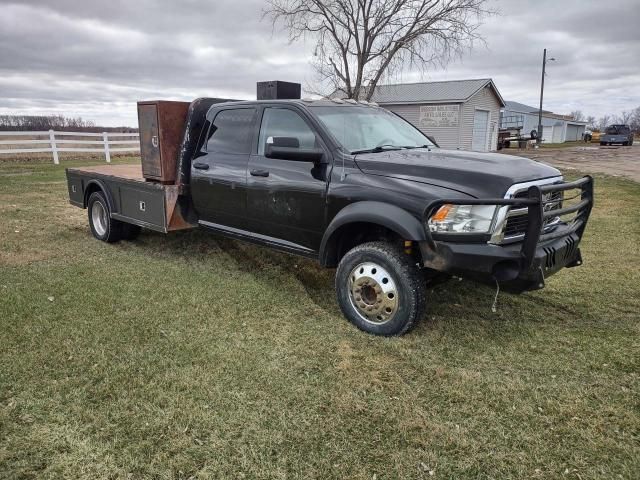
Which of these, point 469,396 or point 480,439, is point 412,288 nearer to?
point 469,396

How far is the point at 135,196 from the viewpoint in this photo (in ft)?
19.1

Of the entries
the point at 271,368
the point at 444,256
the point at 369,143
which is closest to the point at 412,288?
the point at 444,256

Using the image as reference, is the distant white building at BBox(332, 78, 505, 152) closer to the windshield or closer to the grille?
the windshield

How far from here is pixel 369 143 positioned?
4359mm

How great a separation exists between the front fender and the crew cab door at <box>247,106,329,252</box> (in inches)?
9.6

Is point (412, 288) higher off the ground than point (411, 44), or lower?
lower

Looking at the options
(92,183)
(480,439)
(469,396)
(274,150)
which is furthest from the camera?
(92,183)

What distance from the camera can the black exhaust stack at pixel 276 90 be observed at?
5520 millimetres

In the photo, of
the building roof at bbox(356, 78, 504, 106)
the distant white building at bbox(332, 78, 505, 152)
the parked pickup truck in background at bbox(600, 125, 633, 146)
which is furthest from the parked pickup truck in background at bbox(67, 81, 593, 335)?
the parked pickup truck in background at bbox(600, 125, 633, 146)

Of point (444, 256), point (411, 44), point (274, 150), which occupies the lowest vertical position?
point (444, 256)

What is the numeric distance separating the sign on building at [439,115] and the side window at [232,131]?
2569cm

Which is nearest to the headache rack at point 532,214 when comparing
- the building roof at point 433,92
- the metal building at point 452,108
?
the metal building at point 452,108

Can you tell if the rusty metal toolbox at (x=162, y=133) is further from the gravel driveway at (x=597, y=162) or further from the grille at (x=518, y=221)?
the gravel driveway at (x=597, y=162)

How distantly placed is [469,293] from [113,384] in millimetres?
3363
